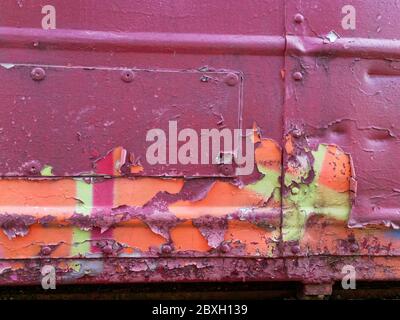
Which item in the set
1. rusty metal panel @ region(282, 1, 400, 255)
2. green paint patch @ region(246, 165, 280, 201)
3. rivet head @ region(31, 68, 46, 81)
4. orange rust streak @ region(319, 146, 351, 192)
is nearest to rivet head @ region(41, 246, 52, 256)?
rivet head @ region(31, 68, 46, 81)

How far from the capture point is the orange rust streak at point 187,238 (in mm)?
1606

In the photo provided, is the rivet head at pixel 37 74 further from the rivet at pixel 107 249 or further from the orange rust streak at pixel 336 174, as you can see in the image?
the orange rust streak at pixel 336 174

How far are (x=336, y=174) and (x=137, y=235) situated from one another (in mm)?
712

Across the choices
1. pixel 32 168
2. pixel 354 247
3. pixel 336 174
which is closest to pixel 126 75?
pixel 32 168

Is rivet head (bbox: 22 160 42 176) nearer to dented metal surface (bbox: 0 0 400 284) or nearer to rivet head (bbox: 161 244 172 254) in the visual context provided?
dented metal surface (bbox: 0 0 400 284)

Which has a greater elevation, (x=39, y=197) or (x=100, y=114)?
(x=100, y=114)

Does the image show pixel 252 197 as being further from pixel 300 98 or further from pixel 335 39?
pixel 335 39

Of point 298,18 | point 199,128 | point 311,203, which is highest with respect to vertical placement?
point 298,18

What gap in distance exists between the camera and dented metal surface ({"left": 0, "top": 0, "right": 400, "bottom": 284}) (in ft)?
5.12

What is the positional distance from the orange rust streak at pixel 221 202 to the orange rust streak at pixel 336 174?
0.77 ft

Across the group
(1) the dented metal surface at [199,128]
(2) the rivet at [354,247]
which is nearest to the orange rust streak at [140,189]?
(1) the dented metal surface at [199,128]

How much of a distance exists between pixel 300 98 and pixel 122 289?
99cm

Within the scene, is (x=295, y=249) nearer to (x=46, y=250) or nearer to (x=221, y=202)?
(x=221, y=202)

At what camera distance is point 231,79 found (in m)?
1.64
